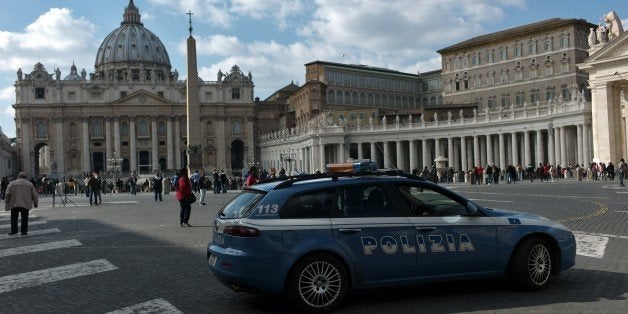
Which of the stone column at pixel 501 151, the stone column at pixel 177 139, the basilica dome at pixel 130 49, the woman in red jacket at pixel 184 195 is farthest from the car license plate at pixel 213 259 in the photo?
the basilica dome at pixel 130 49

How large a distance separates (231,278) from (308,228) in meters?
1.12

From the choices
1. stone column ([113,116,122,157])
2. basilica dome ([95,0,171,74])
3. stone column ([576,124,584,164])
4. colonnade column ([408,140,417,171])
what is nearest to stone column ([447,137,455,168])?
colonnade column ([408,140,417,171])

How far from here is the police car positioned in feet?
24.3

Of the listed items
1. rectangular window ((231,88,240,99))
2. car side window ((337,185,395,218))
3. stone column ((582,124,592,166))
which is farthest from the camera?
rectangular window ((231,88,240,99))

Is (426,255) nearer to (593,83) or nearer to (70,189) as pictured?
(593,83)

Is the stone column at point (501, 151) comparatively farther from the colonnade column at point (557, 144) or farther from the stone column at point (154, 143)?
the stone column at point (154, 143)

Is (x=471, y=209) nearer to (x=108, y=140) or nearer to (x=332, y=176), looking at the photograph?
(x=332, y=176)

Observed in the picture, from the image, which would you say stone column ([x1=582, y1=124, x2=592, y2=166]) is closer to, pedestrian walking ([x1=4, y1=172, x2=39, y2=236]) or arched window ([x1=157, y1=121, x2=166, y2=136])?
pedestrian walking ([x1=4, y1=172, x2=39, y2=236])

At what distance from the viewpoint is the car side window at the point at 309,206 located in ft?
25.0

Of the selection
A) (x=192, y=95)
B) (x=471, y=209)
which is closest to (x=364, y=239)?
(x=471, y=209)

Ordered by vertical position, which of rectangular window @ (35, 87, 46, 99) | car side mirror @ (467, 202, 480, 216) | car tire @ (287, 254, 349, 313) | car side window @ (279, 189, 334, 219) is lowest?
car tire @ (287, 254, 349, 313)

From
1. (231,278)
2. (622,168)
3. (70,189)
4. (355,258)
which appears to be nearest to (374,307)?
(355,258)

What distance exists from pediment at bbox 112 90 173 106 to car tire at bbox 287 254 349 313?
112878 mm

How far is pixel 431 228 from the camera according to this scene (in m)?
7.91
